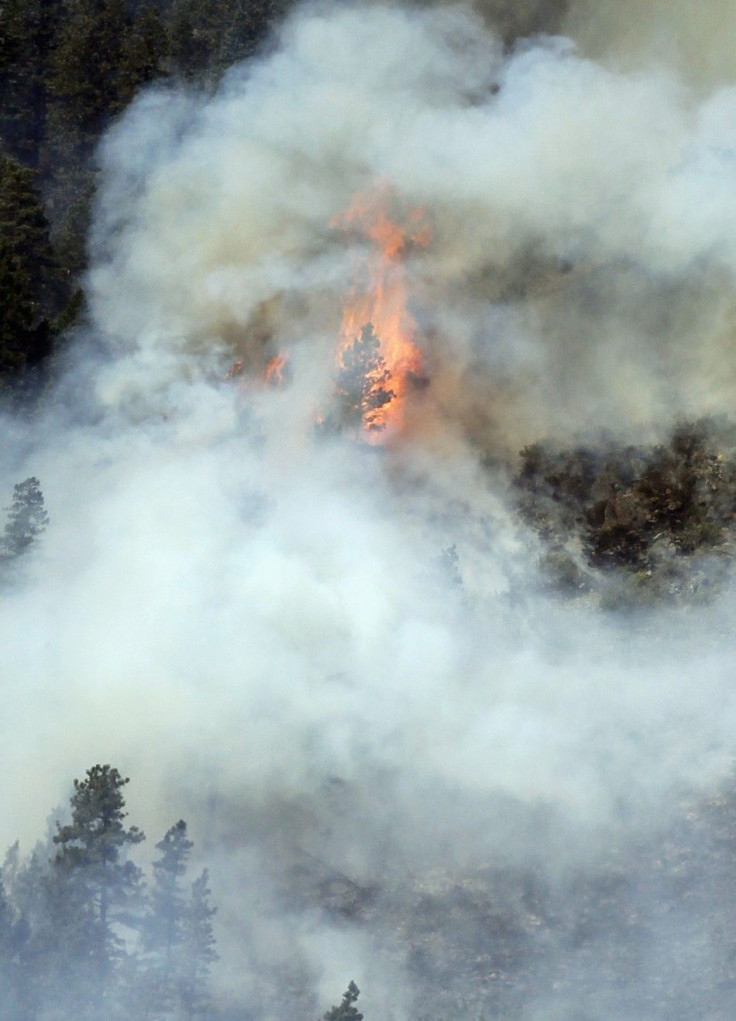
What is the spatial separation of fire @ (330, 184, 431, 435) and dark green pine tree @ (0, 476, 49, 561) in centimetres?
554

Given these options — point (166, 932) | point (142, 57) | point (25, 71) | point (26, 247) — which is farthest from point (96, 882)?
→ point (25, 71)

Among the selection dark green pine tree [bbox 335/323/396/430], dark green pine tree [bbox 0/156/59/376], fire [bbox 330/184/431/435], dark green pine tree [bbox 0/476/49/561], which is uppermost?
→ dark green pine tree [bbox 0/156/59/376]

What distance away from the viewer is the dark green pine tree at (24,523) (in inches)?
1086

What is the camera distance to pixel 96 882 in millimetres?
21531

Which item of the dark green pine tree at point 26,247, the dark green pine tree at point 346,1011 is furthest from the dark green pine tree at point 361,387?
the dark green pine tree at point 346,1011

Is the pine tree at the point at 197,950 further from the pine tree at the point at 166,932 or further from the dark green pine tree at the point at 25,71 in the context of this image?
the dark green pine tree at the point at 25,71

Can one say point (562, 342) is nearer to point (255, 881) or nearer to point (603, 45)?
point (603, 45)

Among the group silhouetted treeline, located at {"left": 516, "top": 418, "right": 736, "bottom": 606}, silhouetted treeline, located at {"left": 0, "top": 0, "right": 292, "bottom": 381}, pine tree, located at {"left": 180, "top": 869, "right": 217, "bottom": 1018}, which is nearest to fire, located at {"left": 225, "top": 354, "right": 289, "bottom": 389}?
silhouetted treeline, located at {"left": 516, "top": 418, "right": 736, "bottom": 606}

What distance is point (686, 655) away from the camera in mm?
25688

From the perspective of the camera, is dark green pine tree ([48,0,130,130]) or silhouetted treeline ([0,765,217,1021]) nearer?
silhouetted treeline ([0,765,217,1021])

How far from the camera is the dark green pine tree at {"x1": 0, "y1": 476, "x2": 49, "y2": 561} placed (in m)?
27.6

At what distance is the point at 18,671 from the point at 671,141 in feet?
43.5

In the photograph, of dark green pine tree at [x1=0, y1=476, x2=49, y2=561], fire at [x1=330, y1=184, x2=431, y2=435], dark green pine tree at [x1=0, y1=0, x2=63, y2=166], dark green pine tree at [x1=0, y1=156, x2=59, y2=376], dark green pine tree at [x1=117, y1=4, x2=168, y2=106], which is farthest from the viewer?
dark green pine tree at [x1=0, y1=0, x2=63, y2=166]

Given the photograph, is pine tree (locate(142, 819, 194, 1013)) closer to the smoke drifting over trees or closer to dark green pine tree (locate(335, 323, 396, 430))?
the smoke drifting over trees
